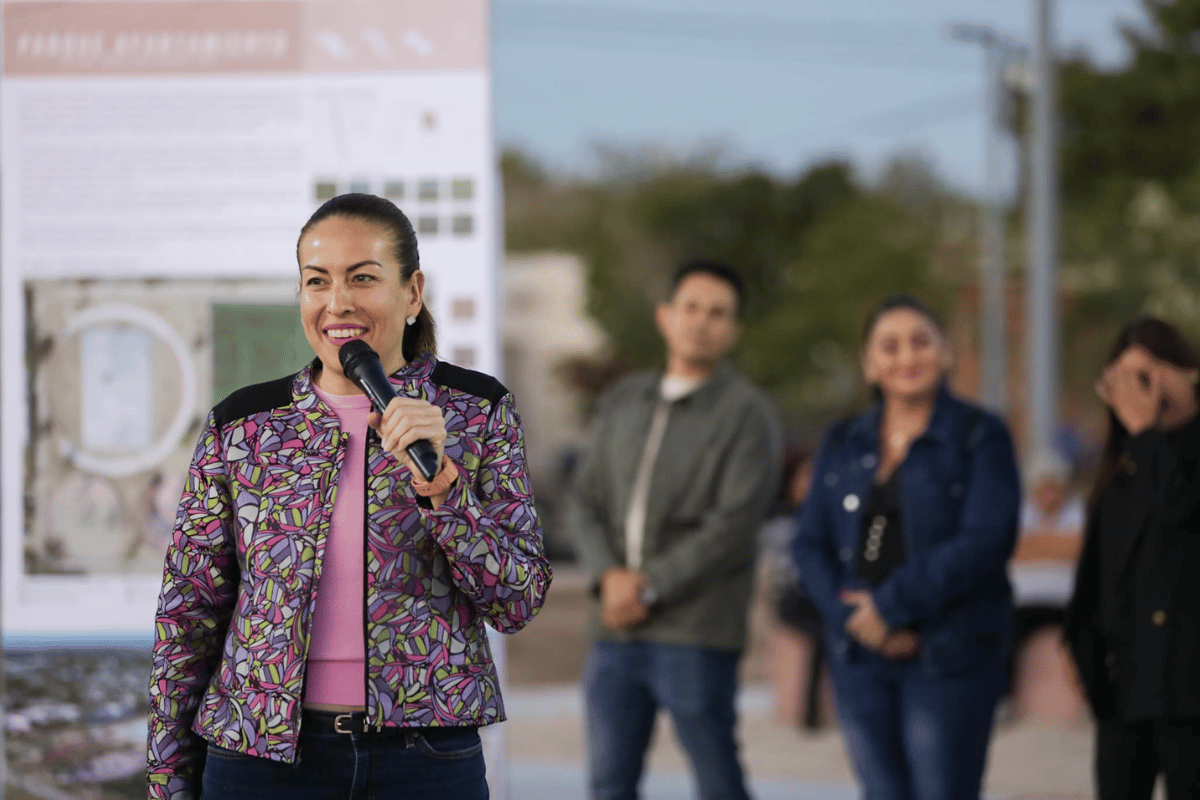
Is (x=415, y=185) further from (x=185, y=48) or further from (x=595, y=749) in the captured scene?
(x=595, y=749)

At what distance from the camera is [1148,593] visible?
12.2ft

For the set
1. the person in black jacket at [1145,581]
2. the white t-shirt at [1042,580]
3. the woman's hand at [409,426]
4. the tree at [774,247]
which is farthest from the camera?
the tree at [774,247]

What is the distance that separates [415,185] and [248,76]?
61 centimetres

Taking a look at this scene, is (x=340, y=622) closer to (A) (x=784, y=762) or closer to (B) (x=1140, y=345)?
(B) (x=1140, y=345)

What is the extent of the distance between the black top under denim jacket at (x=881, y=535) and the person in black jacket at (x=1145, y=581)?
1.64 feet

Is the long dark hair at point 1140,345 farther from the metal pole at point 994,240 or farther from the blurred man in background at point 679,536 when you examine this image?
the metal pole at point 994,240

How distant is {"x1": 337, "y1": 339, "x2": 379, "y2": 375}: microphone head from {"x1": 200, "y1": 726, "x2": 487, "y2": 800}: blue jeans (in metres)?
0.56

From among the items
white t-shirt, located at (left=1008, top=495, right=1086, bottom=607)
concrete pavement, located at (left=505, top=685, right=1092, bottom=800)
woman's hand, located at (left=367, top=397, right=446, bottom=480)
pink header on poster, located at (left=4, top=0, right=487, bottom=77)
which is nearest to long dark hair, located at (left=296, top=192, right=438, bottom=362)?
woman's hand, located at (left=367, top=397, right=446, bottom=480)

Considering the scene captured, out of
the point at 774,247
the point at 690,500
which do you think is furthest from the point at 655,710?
the point at 774,247

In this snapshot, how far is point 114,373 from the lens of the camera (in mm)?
4273

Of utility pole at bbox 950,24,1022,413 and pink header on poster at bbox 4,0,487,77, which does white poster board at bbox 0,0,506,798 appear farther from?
utility pole at bbox 950,24,1022,413

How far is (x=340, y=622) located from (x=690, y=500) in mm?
2411

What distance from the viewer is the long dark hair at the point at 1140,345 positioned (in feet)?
12.7

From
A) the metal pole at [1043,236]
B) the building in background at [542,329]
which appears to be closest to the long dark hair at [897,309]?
the metal pole at [1043,236]
